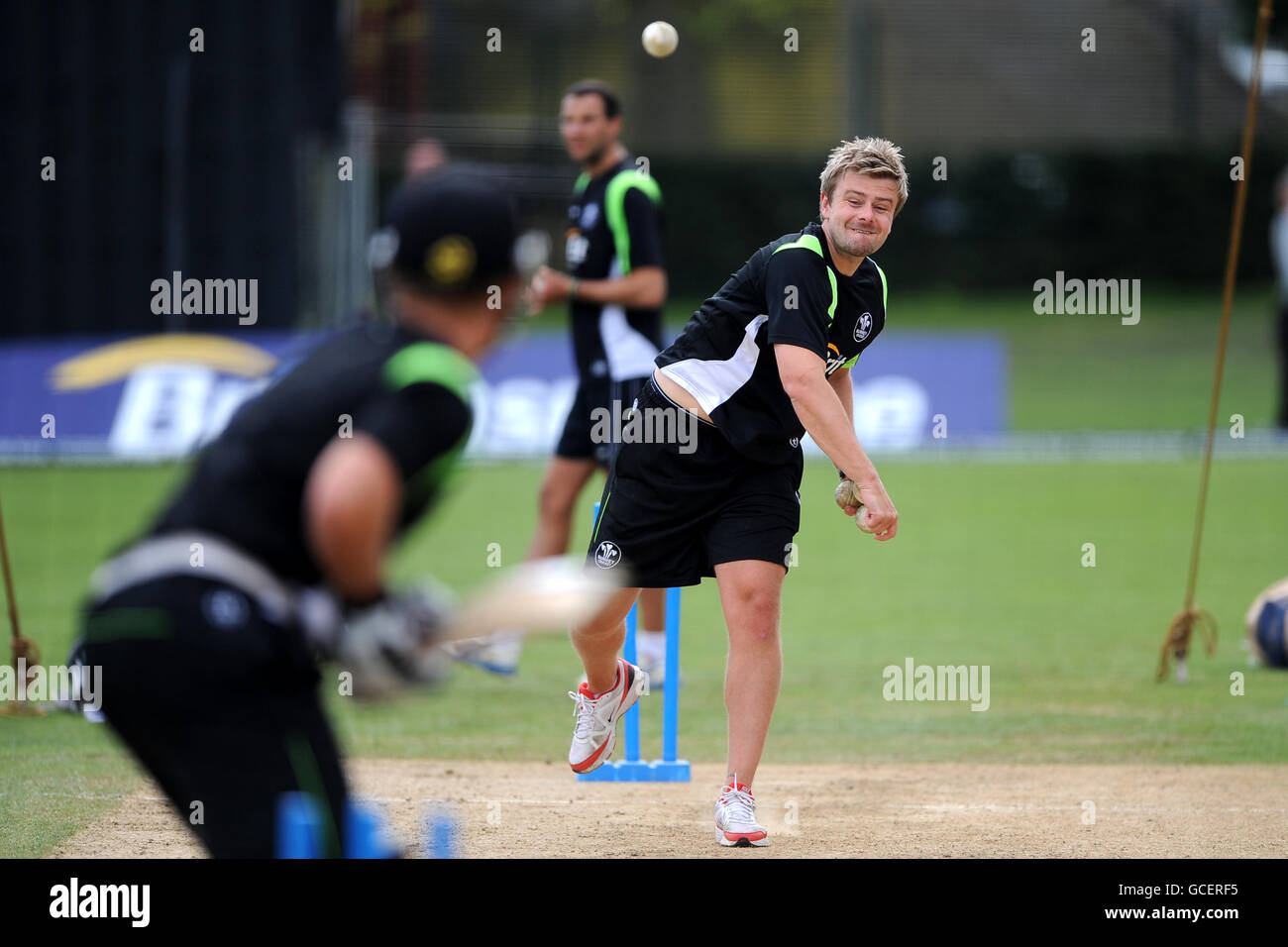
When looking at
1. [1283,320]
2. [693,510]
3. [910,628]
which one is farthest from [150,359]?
[1283,320]

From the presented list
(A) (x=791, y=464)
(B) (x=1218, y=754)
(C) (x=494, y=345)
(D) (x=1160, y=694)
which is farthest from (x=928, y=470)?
(C) (x=494, y=345)

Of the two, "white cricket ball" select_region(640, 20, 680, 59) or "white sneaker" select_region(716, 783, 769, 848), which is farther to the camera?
"white cricket ball" select_region(640, 20, 680, 59)

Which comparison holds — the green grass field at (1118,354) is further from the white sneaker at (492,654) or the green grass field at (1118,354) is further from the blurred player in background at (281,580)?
the blurred player in background at (281,580)

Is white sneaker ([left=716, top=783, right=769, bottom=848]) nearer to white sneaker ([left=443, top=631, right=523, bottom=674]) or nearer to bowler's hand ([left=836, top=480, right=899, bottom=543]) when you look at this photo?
bowler's hand ([left=836, top=480, right=899, bottom=543])

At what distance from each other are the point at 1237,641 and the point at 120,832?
696 centimetres


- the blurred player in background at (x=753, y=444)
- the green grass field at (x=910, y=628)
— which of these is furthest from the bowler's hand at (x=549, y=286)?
the blurred player in background at (x=753, y=444)

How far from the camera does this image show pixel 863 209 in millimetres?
5637

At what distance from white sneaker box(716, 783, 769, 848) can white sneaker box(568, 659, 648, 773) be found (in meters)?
0.69

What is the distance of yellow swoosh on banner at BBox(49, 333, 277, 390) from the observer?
699 inches

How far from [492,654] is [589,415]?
1.43 meters

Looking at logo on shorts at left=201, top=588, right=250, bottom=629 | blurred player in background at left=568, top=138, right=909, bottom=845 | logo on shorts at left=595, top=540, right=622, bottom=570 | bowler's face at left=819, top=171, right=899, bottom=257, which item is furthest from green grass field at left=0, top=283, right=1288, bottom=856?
bowler's face at left=819, top=171, right=899, bottom=257
